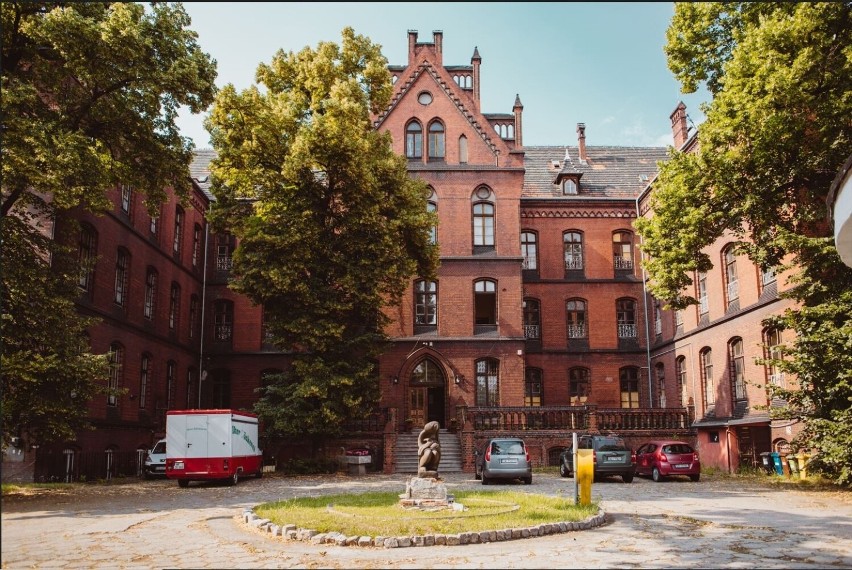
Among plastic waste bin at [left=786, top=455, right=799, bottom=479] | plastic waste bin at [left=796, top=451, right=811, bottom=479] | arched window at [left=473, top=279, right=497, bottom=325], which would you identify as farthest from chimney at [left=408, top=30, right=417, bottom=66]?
plastic waste bin at [left=796, top=451, right=811, bottom=479]

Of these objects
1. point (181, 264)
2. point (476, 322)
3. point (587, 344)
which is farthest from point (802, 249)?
point (181, 264)

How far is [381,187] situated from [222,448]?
32.3ft

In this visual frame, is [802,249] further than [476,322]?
No

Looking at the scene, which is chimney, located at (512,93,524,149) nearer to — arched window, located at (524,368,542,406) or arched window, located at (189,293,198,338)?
arched window, located at (524,368,542,406)

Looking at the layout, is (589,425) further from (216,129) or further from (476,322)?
(216,129)

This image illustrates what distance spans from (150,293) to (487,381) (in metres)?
14.1

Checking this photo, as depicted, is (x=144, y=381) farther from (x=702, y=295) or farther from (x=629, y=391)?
(x=702, y=295)

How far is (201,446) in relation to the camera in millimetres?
19391

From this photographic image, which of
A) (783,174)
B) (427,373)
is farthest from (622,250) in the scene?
(783,174)

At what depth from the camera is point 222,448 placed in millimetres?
19453

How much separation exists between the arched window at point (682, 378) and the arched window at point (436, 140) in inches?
536

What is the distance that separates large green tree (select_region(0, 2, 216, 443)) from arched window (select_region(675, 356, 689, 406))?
72.8 feet

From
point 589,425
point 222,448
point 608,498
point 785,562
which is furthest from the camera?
point 589,425

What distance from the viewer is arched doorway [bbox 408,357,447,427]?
96.9ft
